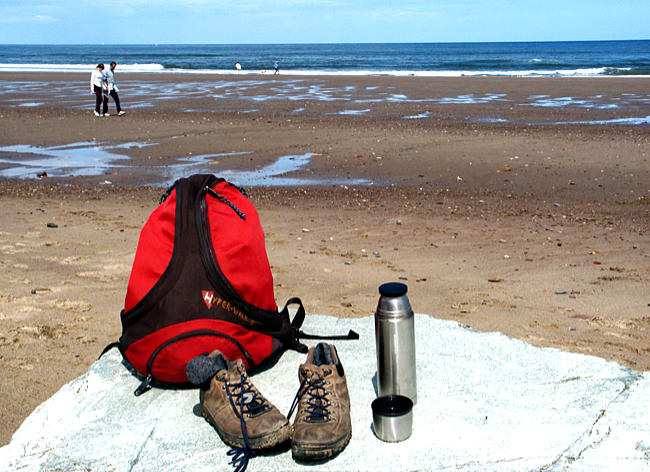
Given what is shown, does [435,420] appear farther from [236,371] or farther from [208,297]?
[208,297]

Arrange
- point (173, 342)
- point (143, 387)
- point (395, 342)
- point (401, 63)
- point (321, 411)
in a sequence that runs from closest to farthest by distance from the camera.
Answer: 1. point (321, 411)
2. point (395, 342)
3. point (173, 342)
4. point (143, 387)
5. point (401, 63)

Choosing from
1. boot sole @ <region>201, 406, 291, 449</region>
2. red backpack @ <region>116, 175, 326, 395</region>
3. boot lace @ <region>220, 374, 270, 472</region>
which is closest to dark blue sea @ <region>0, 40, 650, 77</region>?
red backpack @ <region>116, 175, 326, 395</region>

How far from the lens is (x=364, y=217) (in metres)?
7.97

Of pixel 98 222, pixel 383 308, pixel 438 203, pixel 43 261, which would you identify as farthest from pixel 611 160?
pixel 383 308

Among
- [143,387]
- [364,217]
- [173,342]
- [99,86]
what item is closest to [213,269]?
[173,342]

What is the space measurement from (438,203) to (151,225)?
5723 mm

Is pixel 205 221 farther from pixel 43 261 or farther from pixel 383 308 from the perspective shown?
pixel 43 261

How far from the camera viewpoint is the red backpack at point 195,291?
3.18m

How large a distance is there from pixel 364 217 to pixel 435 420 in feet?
16.9

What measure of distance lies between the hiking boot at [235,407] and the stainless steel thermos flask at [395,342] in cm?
51

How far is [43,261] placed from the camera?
6.31 metres

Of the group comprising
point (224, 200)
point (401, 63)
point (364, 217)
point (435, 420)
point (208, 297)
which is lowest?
point (364, 217)

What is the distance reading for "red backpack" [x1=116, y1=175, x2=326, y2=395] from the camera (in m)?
3.18

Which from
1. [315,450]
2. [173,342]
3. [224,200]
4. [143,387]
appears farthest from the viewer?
[224,200]
